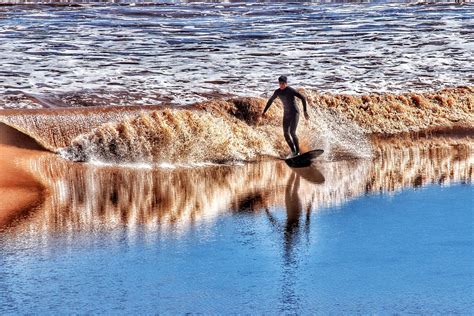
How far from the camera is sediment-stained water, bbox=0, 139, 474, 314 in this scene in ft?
33.0

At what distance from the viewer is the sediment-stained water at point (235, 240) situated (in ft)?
33.0

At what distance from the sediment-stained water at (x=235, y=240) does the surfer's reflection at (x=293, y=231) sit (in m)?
0.03

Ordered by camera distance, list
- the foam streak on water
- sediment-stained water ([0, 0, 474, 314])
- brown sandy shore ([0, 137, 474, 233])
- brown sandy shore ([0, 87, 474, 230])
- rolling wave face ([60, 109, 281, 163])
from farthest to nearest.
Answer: the foam streak on water, rolling wave face ([60, 109, 281, 163]), brown sandy shore ([0, 87, 474, 230]), brown sandy shore ([0, 137, 474, 233]), sediment-stained water ([0, 0, 474, 314])

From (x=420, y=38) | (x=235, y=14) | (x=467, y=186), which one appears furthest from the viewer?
(x=235, y=14)

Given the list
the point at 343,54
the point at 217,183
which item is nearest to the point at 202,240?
the point at 217,183

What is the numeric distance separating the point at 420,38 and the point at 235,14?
32.9 feet

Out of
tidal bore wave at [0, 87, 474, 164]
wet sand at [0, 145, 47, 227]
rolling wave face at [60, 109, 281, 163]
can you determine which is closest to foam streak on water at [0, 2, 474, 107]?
tidal bore wave at [0, 87, 474, 164]

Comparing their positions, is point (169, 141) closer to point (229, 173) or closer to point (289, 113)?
point (229, 173)

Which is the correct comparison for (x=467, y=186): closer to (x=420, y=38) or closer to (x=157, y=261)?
(x=157, y=261)

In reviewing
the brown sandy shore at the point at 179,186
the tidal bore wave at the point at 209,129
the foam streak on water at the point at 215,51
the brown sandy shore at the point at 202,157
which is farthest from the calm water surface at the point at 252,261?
the foam streak on water at the point at 215,51

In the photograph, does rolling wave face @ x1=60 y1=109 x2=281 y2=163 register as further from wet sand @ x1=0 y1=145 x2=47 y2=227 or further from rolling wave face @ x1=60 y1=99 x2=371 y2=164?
wet sand @ x1=0 y1=145 x2=47 y2=227

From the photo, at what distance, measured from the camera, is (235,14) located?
44969mm

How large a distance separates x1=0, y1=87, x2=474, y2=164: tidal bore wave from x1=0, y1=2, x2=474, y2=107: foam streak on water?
3062mm

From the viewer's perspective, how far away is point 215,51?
34156 mm
